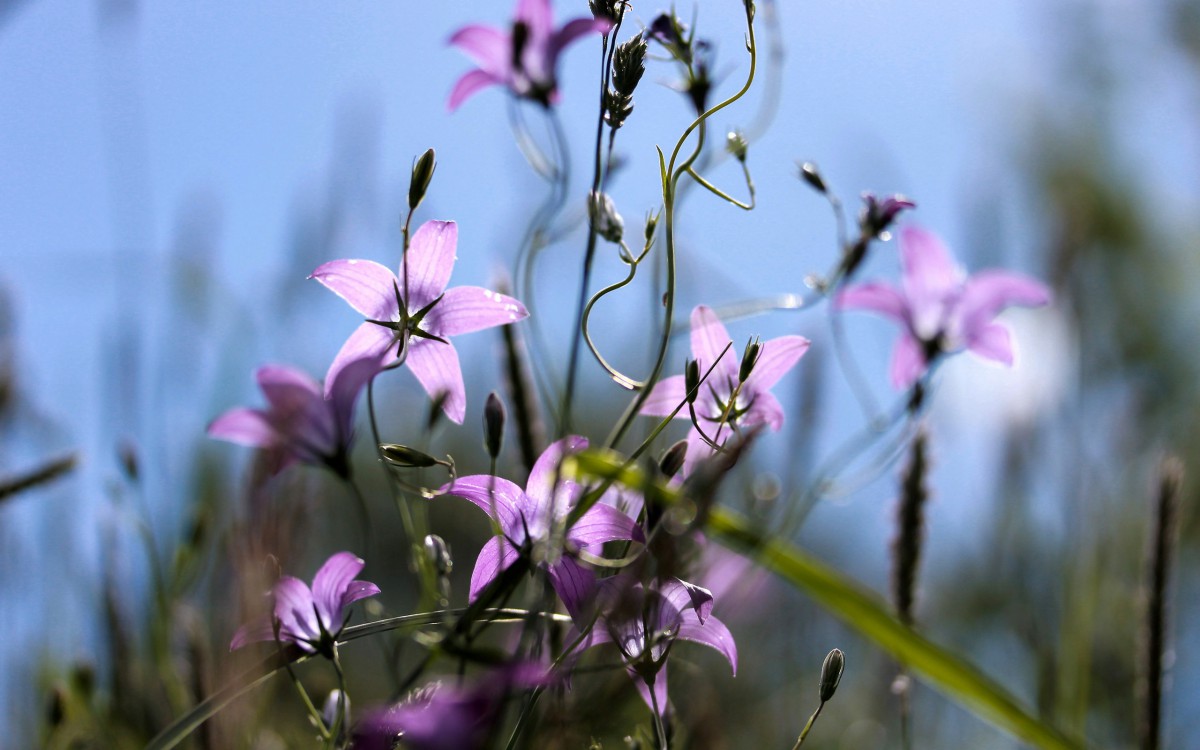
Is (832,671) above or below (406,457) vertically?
below

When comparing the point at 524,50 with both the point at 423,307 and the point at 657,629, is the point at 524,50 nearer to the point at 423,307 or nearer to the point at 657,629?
the point at 423,307

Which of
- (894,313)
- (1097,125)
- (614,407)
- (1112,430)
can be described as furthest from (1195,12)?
(894,313)

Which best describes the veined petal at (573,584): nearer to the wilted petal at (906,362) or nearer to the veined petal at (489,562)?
the veined petal at (489,562)

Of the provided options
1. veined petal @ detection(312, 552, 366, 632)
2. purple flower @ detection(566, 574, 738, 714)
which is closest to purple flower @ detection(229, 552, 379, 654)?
veined petal @ detection(312, 552, 366, 632)

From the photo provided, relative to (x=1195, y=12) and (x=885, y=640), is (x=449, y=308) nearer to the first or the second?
(x=885, y=640)

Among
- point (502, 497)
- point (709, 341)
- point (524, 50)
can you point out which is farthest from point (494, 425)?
point (524, 50)
